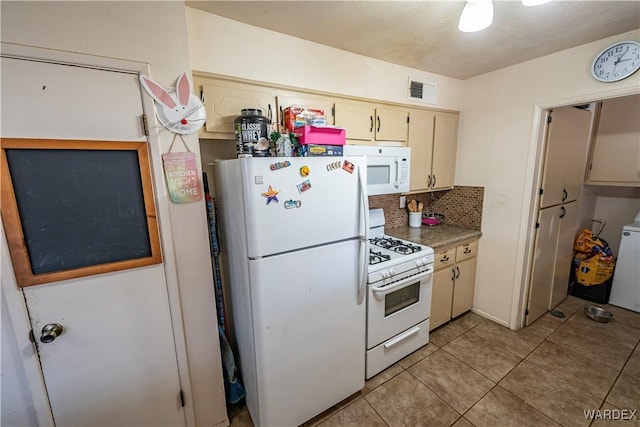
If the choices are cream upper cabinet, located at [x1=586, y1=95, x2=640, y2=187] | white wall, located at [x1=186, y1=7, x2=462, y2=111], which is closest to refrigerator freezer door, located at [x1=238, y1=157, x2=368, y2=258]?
white wall, located at [x1=186, y1=7, x2=462, y2=111]

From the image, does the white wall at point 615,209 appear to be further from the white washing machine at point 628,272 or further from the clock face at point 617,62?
the clock face at point 617,62

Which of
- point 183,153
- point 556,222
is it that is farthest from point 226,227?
point 556,222

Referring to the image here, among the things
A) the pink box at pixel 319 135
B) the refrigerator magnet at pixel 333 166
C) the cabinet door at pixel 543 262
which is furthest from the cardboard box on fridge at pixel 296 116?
the cabinet door at pixel 543 262

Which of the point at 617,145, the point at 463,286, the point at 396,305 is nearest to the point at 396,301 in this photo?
the point at 396,305

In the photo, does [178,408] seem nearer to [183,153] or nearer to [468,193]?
[183,153]

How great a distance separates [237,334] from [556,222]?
3.25 m

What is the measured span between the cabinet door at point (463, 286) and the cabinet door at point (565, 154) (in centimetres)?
88

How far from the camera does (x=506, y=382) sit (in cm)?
193

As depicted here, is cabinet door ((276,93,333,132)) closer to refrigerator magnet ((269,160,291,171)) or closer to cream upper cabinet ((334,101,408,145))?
cream upper cabinet ((334,101,408,145))

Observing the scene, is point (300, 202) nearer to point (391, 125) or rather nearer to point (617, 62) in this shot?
point (391, 125)

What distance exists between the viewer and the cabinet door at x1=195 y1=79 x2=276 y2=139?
60.9 inches

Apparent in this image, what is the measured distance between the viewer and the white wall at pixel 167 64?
1.03 meters

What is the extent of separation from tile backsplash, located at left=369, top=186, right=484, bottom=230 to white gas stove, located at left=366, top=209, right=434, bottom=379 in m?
0.53

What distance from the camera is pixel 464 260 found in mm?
2609
